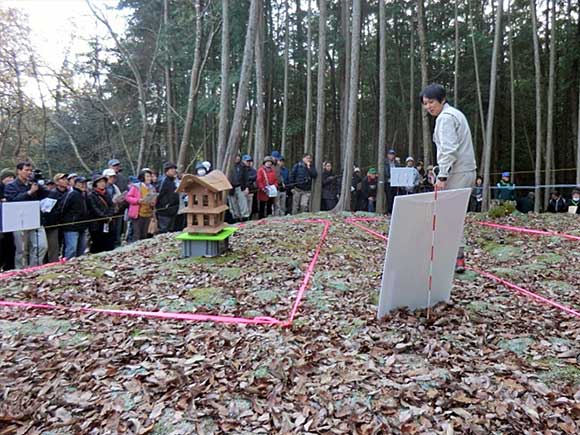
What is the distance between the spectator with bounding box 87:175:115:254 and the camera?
23.2ft

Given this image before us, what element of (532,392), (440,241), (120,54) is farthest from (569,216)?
(120,54)

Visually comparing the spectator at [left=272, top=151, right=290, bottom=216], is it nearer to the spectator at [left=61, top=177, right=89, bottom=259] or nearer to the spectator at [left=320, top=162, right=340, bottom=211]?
the spectator at [left=320, top=162, right=340, bottom=211]

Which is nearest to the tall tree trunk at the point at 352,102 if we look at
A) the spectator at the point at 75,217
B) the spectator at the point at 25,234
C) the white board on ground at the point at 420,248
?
the spectator at the point at 75,217

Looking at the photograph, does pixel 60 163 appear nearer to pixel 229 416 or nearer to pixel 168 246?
pixel 168 246

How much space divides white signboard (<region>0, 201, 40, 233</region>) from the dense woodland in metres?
7.93

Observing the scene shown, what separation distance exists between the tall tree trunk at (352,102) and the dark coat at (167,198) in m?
4.25

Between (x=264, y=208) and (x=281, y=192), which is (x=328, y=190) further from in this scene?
(x=264, y=208)

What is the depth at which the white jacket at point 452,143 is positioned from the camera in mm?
4113

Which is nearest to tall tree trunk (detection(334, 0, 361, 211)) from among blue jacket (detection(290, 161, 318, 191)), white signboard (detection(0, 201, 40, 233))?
blue jacket (detection(290, 161, 318, 191))

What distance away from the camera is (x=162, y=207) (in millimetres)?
8547

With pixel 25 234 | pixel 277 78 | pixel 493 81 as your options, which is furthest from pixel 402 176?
pixel 277 78

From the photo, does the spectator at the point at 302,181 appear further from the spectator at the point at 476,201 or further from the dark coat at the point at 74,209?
the spectator at the point at 476,201

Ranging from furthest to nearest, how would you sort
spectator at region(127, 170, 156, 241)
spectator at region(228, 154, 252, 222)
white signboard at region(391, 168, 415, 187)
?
white signboard at region(391, 168, 415, 187) → spectator at region(228, 154, 252, 222) → spectator at region(127, 170, 156, 241)

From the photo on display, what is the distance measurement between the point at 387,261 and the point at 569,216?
7.80 metres
